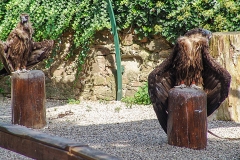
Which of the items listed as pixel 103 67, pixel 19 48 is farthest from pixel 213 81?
pixel 103 67

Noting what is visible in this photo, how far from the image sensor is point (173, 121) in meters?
5.23

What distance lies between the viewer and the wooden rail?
8.06 ft

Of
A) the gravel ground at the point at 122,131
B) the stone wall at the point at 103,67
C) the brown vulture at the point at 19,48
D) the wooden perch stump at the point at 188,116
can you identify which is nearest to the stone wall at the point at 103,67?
the stone wall at the point at 103,67

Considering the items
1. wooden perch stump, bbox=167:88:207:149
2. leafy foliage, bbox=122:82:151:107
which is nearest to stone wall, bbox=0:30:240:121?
leafy foliage, bbox=122:82:151:107

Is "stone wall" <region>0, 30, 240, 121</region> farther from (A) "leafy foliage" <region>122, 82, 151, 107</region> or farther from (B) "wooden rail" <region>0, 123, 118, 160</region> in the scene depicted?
(B) "wooden rail" <region>0, 123, 118, 160</region>

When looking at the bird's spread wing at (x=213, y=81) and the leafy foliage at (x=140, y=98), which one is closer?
the bird's spread wing at (x=213, y=81)

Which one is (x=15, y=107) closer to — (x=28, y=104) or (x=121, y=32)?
(x=28, y=104)

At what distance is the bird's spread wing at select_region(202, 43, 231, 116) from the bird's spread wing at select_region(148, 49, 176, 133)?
1.18 ft

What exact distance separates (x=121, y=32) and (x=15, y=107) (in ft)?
10.0

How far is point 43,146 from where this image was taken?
108 inches

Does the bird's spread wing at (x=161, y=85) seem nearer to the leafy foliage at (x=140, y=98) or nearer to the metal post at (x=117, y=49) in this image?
the leafy foliage at (x=140, y=98)

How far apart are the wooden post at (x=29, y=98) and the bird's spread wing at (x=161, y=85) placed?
207cm

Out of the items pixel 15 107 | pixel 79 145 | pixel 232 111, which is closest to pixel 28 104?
pixel 15 107

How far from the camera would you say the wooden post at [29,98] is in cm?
675
